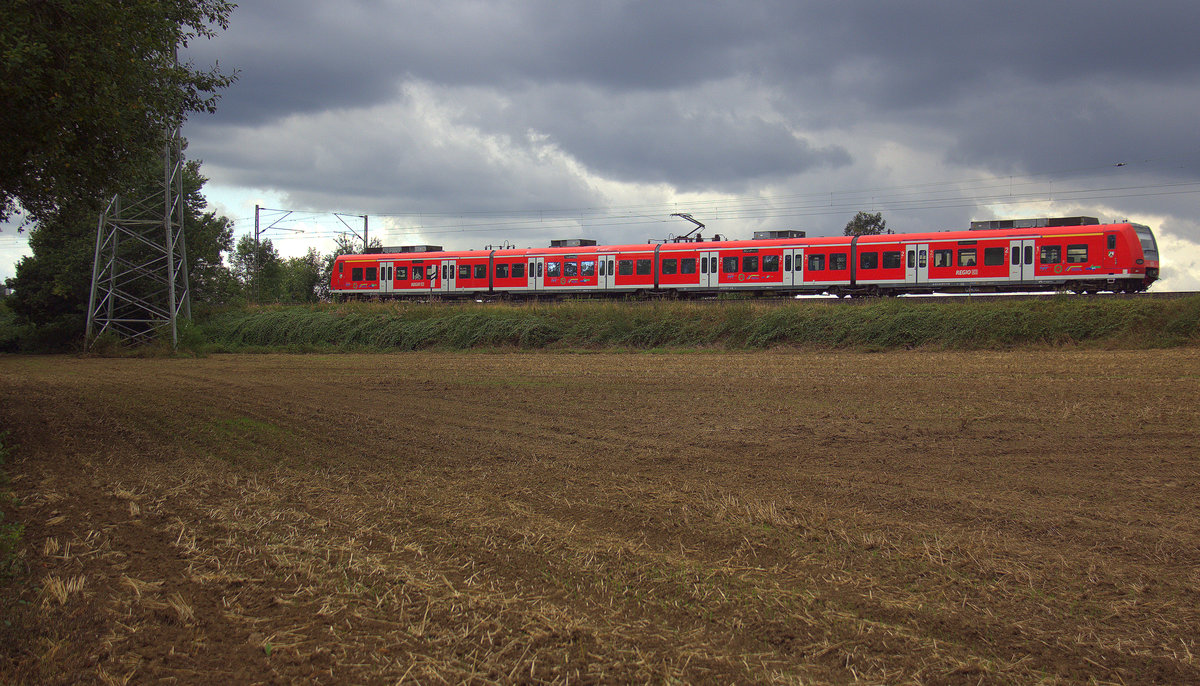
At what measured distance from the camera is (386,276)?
4347 centimetres

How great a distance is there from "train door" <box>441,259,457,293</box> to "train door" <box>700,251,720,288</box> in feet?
44.9

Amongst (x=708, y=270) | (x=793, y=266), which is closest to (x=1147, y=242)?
(x=793, y=266)

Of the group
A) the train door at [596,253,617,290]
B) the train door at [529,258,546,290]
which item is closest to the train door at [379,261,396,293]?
the train door at [529,258,546,290]

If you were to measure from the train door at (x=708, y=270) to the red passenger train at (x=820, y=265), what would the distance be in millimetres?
46

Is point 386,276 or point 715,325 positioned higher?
point 386,276

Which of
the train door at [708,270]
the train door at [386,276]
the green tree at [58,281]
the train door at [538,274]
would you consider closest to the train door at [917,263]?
the train door at [708,270]

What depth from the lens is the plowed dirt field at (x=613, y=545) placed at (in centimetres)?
384

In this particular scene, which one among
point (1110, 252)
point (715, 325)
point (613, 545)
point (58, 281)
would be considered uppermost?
point (1110, 252)

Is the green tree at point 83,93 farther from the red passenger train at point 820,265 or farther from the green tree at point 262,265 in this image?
the green tree at point 262,265

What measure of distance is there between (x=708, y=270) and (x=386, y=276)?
1850cm

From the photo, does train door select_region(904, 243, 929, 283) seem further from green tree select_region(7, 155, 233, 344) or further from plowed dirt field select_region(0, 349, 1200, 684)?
green tree select_region(7, 155, 233, 344)

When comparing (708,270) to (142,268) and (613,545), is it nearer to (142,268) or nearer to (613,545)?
(142,268)

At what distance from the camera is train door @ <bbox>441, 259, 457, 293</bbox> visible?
41750 mm

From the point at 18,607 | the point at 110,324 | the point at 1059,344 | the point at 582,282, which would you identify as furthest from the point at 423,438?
the point at 582,282
